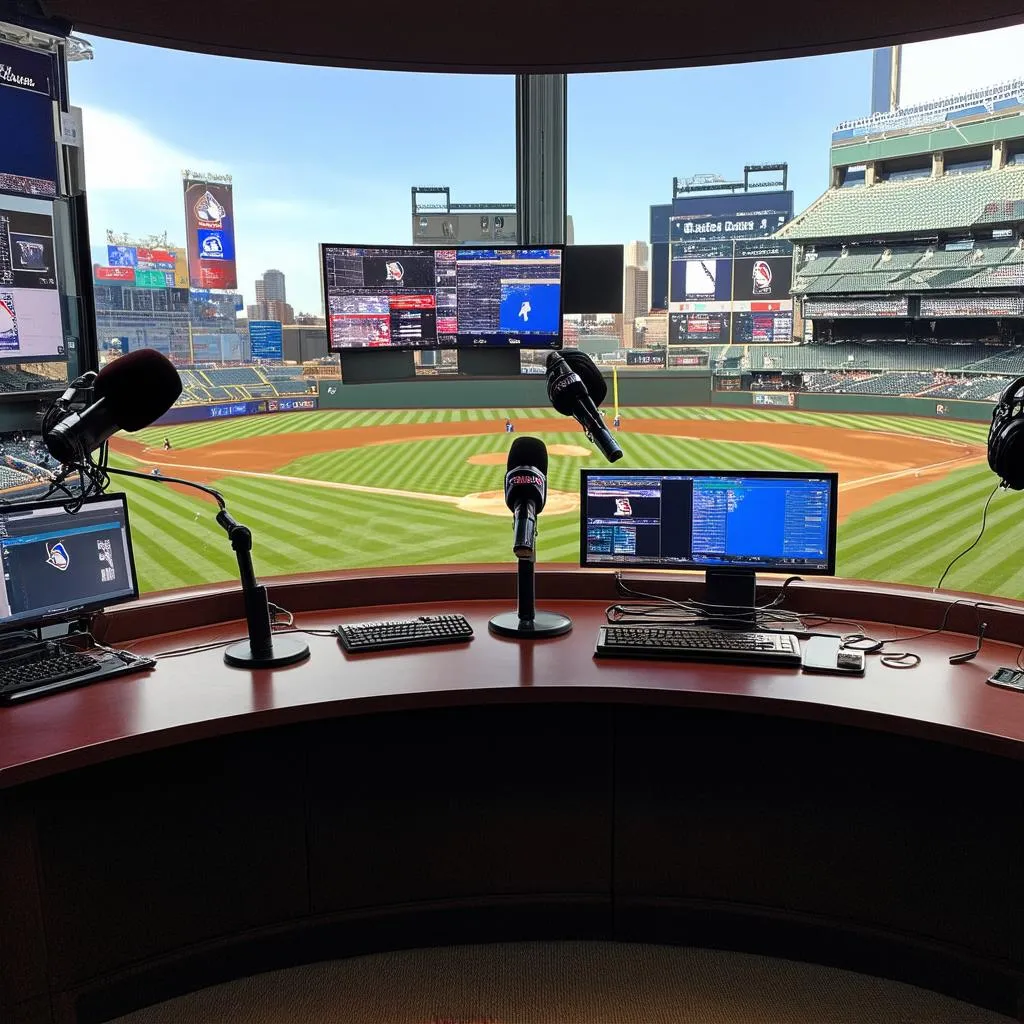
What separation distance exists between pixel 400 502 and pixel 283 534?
85.2 inches

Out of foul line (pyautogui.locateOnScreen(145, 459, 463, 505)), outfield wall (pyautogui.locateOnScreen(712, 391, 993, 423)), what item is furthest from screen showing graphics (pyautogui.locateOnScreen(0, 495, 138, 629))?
outfield wall (pyautogui.locateOnScreen(712, 391, 993, 423))

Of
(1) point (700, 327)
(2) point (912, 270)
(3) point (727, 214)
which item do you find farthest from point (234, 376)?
(3) point (727, 214)

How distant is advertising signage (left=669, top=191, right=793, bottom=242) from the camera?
32250mm

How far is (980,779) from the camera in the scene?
79.0 inches

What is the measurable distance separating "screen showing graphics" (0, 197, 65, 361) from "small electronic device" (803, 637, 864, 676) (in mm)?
2275

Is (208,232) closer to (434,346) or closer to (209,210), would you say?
(209,210)

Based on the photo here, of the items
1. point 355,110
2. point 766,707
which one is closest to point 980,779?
point 766,707

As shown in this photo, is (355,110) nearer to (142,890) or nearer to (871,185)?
(871,185)

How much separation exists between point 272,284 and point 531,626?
18.3 ft

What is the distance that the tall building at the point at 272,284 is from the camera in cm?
654

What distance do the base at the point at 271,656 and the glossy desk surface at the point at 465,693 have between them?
0.10 ft

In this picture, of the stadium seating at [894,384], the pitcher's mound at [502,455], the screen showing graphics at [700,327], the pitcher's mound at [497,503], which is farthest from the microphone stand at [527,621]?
the screen showing graphics at [700,327]

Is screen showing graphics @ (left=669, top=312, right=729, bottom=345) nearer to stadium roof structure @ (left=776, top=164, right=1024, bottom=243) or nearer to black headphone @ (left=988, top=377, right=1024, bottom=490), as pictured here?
stadium roof structure @ (left=776, top=164, right=1024, bottom=243)

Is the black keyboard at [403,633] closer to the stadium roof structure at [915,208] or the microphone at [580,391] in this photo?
the microphone at [580,391]
